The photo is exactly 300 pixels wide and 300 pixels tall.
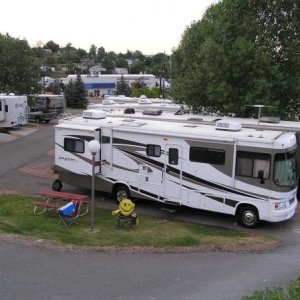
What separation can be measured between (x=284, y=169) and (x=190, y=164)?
2.70 meters

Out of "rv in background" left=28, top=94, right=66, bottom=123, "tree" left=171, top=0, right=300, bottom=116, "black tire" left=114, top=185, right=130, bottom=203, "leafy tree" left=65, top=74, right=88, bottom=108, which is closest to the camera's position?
"black tire" left=114, top=185, right=130, bottom=203

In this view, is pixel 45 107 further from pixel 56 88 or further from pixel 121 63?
pixel 121 63

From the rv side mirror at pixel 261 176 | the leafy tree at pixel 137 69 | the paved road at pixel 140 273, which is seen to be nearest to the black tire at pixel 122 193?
the rv side mirror at pixel 261 176

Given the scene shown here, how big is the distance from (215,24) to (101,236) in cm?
1434

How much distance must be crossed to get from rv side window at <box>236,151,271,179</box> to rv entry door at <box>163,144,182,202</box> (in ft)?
5.98

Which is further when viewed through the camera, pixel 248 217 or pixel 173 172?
pixel 173 172

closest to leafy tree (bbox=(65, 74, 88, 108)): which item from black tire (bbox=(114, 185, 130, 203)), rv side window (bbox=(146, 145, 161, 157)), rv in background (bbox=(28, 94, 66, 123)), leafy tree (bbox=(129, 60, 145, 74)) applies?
rv in background (bbox=(28, 94, 66, 123))

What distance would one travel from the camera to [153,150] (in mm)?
15719

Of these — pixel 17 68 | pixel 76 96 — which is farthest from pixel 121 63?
pixel 17 68

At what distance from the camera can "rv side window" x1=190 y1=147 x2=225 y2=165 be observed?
14617 mm

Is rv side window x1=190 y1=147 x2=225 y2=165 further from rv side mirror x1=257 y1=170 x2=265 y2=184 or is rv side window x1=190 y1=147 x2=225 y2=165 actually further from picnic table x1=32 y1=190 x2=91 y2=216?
picnic table x1=32 y1=190 x2=91 y2=216

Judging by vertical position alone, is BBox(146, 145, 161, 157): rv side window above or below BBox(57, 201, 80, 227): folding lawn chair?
above

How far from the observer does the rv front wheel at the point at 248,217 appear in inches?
562

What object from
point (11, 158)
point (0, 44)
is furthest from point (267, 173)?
point (0, 44)
